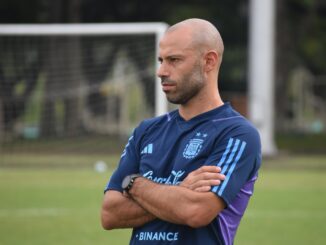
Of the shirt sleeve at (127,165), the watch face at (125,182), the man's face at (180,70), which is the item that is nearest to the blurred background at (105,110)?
the shirt sleeve at (127,165)

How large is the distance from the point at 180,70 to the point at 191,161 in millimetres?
422

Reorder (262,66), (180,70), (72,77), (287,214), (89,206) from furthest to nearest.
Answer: (262,66), (72,77), (89,206), (287,214), (180,70)

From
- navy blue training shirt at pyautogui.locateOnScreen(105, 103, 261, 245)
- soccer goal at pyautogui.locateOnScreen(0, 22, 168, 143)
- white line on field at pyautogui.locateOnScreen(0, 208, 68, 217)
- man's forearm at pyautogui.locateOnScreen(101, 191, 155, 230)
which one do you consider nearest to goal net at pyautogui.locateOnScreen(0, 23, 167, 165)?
soccer goal at pyautogui.locateOnScreen(0, 22, 168, 143)

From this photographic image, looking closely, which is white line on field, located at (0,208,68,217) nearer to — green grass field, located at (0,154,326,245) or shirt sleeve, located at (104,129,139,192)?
green grass field, located at (0,154,326,245)

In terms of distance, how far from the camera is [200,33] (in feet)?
14.0

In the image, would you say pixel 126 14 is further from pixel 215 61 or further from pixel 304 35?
pixel 215 61

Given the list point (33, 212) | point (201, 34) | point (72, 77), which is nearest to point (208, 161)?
point (201, 34)

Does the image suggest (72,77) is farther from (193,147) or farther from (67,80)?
(193,147)

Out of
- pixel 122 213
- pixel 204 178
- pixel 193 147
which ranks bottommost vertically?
pixel 122 213

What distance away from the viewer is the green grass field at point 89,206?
36.4 ft

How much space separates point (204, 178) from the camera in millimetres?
4133

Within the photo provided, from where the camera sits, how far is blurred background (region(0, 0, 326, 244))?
12.7 m

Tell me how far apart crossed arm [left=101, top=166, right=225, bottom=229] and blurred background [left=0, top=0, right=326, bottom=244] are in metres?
6.41

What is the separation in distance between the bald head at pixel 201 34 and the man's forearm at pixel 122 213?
2.61 feet
